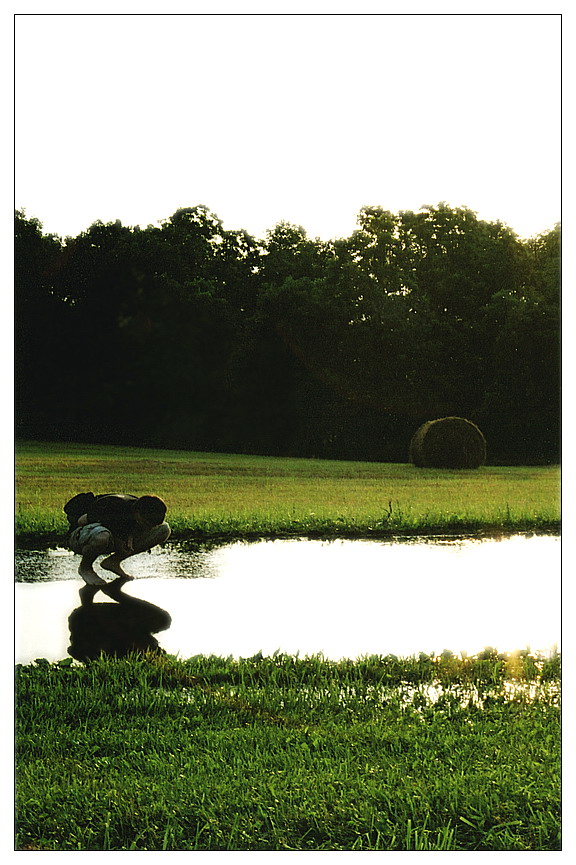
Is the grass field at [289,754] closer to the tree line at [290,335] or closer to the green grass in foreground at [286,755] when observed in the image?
the green grass in foreground at [286,755]

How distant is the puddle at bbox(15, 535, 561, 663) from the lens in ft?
12.6

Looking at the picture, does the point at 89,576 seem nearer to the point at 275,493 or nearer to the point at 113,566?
the point at 113,566

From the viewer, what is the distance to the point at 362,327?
6.00 meters

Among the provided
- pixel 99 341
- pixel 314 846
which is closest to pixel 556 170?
pixel 99 341

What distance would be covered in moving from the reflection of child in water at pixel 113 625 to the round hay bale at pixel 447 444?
309 centimetres

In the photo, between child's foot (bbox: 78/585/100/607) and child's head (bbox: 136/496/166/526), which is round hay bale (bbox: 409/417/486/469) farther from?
child's foot (bbox: 78/585/100/607)

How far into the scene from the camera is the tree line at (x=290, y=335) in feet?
15.1

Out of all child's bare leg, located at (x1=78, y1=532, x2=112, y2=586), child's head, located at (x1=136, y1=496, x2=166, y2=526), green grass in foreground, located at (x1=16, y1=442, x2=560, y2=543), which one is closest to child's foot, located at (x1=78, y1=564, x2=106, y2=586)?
child's bare leg, located at (x1=78, y1=532, x2=112, y2=586)

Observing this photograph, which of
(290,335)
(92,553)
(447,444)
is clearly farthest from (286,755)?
(447,444)

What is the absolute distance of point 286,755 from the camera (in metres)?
2.63

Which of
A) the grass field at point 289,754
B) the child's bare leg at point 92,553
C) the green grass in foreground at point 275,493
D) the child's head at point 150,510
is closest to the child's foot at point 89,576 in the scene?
the child's bare leg at point 92,553

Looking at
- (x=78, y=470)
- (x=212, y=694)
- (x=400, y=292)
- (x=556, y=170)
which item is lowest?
(x=212, y=694)

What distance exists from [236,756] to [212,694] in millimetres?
529

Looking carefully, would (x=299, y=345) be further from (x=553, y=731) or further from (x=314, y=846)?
(x=314, y=846)
